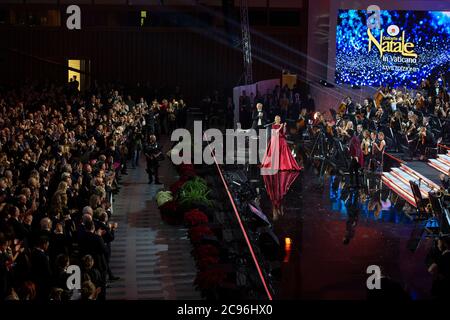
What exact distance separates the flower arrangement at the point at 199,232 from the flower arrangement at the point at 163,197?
8.71 feet

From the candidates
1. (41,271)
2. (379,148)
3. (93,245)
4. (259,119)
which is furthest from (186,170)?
(41,271)

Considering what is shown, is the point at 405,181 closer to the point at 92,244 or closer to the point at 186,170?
the point at 186,170

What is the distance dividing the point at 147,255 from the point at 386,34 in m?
17.9

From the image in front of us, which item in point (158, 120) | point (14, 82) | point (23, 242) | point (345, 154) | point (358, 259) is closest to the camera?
point (23, 242)

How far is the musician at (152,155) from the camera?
1892 centimetres

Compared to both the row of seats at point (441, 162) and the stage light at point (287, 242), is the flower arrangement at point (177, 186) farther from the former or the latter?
the row of seats at point (441, 162)

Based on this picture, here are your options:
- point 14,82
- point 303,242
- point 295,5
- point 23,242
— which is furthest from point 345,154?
point 14,82

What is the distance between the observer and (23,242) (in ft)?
33.1

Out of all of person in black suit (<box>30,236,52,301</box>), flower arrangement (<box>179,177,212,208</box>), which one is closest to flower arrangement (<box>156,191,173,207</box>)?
flower arrangement (<box>179,177,212,208</box>)

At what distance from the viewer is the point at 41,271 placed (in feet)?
31.2

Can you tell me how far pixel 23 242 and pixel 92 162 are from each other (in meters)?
4.97

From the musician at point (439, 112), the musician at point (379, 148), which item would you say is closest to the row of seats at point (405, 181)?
the musician at point (379, 148)

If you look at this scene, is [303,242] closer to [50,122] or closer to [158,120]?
[50,122]

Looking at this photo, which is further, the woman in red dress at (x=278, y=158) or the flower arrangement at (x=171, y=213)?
the woman in red dress at (x=278, y=158)
